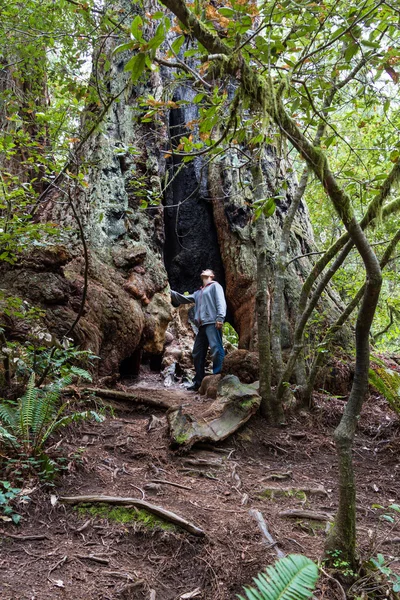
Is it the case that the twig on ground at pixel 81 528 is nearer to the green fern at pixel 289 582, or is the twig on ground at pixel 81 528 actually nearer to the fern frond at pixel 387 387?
the green fern at pixel 289 582

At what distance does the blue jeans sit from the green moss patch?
4500 mm

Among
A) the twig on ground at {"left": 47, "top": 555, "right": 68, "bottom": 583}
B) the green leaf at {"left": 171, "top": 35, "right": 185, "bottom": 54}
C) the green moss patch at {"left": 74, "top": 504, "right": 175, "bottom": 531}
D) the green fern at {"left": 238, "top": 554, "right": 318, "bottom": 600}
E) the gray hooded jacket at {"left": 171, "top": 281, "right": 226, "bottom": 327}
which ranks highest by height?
the green leaf at {"left": 171, "top": 35, "right": 185, "bottom": 54}

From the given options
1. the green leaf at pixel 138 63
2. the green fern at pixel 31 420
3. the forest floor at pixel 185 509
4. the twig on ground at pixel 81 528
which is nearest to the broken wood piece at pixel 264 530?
the forest floor at pixel 185 509

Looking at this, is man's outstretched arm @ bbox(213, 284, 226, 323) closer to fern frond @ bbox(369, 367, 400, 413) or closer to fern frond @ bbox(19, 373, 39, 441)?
fern frond @ bbox(369, 367, 400, 413)

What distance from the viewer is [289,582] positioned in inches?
65.4

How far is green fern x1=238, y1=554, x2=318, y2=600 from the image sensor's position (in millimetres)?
1606

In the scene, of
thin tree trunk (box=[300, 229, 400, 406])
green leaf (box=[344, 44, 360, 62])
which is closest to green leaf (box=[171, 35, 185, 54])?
green leaf (box=[344, 44, 360, 62])

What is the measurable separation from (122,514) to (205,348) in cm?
500

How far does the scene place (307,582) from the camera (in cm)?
165

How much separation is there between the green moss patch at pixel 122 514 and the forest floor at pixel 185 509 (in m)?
0.02

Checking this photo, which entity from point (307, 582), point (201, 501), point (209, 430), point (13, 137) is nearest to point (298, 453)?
point (209, 430)

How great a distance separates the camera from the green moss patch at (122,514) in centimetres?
285

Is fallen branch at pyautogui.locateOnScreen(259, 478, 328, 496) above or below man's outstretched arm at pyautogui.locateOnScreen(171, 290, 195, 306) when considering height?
below

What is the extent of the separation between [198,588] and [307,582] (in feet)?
3.29
